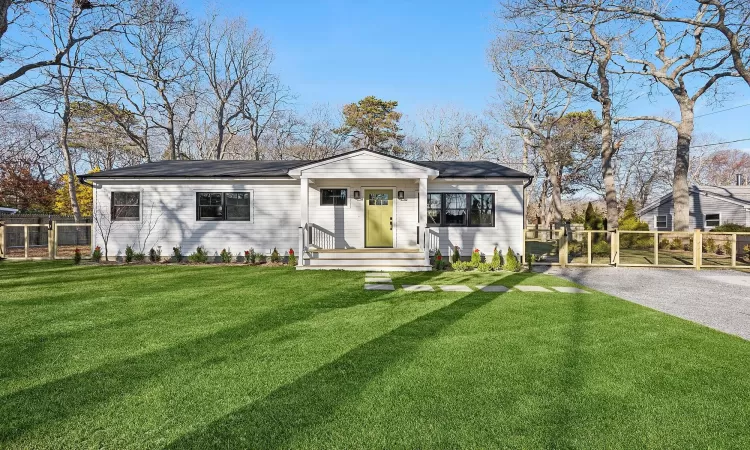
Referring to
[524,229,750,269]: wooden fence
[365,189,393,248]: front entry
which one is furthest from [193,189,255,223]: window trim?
[524,229,750,269]: wooden fence

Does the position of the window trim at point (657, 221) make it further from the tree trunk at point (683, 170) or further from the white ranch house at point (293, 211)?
the white ranch house at point (293, 211)

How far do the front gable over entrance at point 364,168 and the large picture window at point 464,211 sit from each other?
175 centimetres

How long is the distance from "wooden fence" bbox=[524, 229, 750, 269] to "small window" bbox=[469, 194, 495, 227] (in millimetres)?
1703

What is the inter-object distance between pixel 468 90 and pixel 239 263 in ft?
68.4

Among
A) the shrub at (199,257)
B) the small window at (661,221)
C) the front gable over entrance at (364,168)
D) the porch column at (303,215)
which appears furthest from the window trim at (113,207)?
the small window at (661,221)

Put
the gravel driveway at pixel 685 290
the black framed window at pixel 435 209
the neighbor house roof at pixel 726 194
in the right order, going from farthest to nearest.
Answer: the neighbor house roof at pixel 726 194, the black framed window at pixel 435 209, the gravel driveway at pixel 685 290

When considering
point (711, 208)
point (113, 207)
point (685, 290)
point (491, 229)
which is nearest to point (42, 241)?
point (113, 207)

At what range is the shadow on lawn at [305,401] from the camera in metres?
2.46

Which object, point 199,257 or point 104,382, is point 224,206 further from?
point 104,382

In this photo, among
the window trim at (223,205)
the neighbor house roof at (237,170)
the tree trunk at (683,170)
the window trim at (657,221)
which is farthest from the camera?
the window trim at (657,221)

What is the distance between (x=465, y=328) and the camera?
201 inches

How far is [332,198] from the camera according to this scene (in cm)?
1330

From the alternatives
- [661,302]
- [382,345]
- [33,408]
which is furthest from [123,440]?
[661,302]

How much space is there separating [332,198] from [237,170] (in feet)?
11.2
